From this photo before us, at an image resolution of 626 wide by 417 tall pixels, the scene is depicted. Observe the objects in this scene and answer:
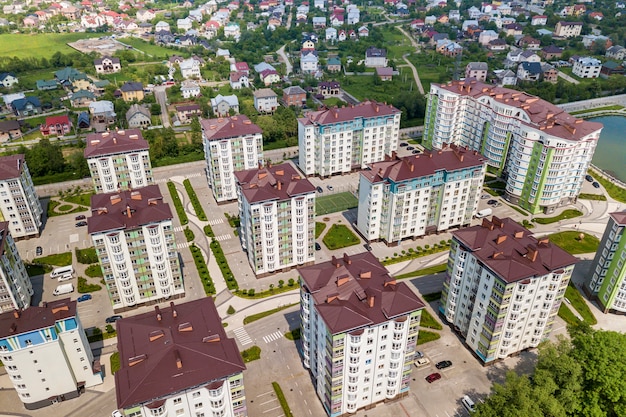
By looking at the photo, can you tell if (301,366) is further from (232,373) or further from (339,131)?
(339,131)

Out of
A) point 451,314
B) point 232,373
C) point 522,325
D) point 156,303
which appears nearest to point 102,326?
point 156,303

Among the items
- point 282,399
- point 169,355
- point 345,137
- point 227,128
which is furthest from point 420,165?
point 169,355

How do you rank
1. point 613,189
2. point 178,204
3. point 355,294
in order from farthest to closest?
point 613,189, point 178,204, point 355,294

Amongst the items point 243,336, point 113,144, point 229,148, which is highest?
point 113,144

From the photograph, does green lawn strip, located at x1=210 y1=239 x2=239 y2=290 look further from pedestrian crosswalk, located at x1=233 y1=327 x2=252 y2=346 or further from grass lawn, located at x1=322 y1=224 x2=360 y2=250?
grass lawn, located at x1=322 y1=224 x2=360 y2=250

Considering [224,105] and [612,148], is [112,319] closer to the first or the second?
[224,105]

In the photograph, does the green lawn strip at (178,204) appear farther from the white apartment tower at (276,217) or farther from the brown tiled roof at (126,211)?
the brown tiled roof at (126,211)
